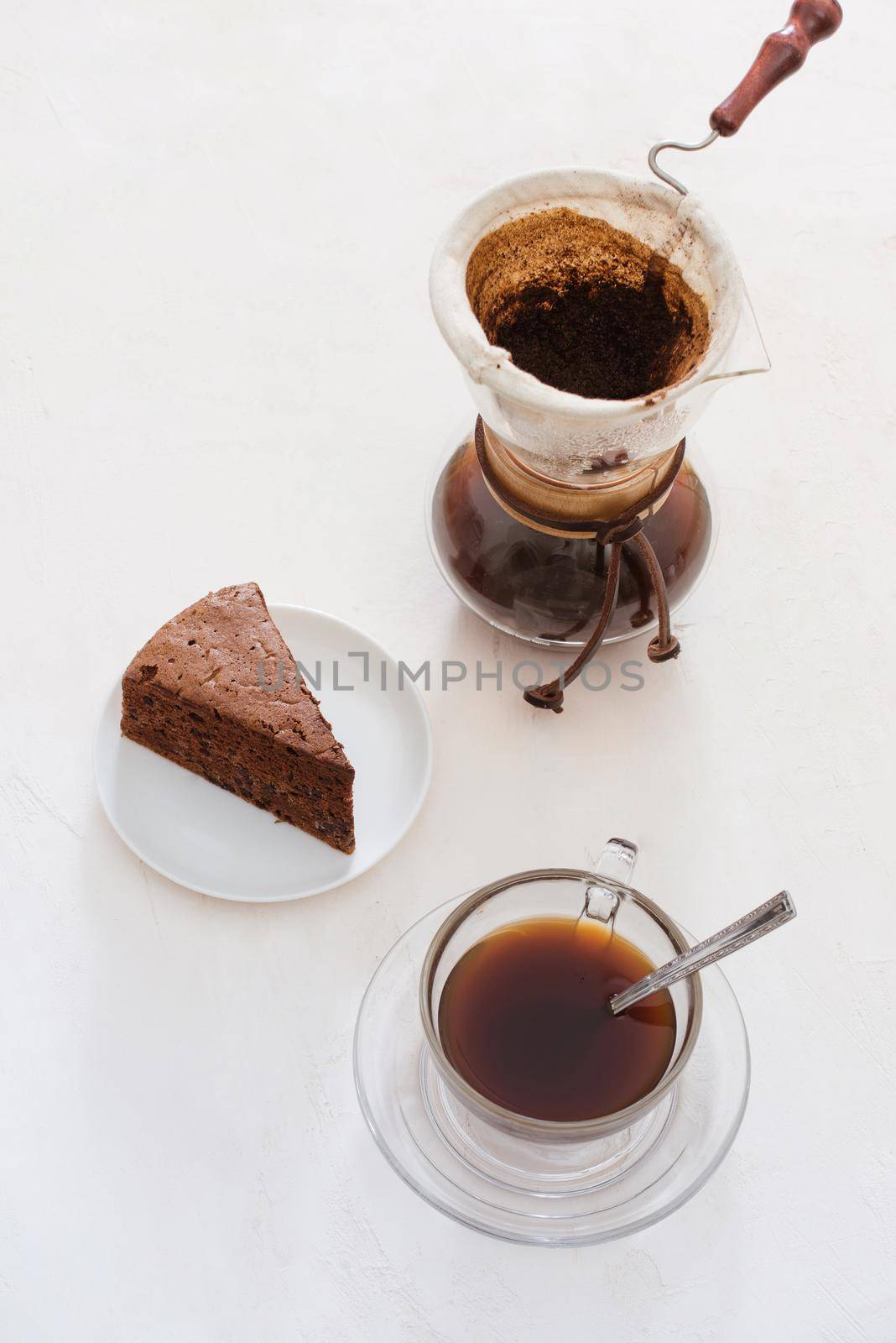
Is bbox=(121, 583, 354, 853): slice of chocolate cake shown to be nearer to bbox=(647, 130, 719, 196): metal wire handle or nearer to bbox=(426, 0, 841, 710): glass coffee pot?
bbox=(426, 0, 841, 710): glass coffee pot

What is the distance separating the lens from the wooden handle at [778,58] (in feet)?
3.72

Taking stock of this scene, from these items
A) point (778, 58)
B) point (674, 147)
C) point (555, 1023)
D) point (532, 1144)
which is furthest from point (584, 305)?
point (532, 1144)

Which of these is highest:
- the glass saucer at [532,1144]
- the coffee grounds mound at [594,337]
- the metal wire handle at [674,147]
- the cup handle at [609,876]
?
the metal wire handle at [674,147]

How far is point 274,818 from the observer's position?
1348 mm

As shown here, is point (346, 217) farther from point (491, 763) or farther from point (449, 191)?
point (491, 763)

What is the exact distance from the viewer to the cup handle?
1.15 metres

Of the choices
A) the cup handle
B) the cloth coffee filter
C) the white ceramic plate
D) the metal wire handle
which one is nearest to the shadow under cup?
the cup handle

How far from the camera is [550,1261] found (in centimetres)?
119

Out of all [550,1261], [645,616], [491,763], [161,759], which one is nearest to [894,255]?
[645,616]

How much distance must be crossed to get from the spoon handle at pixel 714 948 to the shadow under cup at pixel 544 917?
0.02 m

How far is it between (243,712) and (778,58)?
763mm

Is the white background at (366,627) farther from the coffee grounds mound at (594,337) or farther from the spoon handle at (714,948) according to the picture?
the coffee grounds mound at (594,337)

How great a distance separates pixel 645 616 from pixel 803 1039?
435 millimetres

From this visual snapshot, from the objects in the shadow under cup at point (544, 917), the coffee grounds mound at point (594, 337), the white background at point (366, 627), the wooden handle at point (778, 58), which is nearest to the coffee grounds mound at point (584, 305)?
the coffee grounds mound at point (594, 337)
